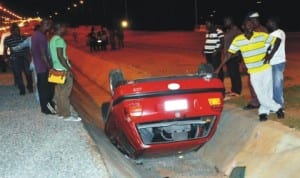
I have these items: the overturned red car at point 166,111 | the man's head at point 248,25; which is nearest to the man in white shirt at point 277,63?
the man's head at point 248,25

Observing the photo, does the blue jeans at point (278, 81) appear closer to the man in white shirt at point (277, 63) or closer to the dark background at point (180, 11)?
the man in white shirt at point (277, 63)

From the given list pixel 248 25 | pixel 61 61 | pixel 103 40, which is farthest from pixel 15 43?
pixel 103 40

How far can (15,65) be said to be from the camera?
1358 centimetres

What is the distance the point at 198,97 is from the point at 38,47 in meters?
3.86

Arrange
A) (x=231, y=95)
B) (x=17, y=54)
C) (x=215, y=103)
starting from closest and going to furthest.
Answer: (x=215, y=103), (x=231, y=95), (x=17, y=54)

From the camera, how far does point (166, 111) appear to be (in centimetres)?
738

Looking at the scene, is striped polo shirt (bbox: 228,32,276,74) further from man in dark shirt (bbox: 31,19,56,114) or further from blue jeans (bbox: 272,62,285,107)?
man in dark shirt (bbox: 31,19,56,114)

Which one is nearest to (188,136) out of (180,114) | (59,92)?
(180,114)

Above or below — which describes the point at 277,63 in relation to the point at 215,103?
above

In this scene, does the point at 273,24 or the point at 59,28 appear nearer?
the point at 273,24

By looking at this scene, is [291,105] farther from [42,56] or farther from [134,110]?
[42,56]

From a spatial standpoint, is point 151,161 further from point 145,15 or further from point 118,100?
point 145,15

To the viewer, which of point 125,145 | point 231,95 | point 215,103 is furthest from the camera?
point 231,95

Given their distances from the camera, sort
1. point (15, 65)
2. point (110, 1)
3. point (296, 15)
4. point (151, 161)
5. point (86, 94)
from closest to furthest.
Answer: point (151, 161) < point (15, 65) < point (86, 94) < point (296, 15) < point (110, 1)
